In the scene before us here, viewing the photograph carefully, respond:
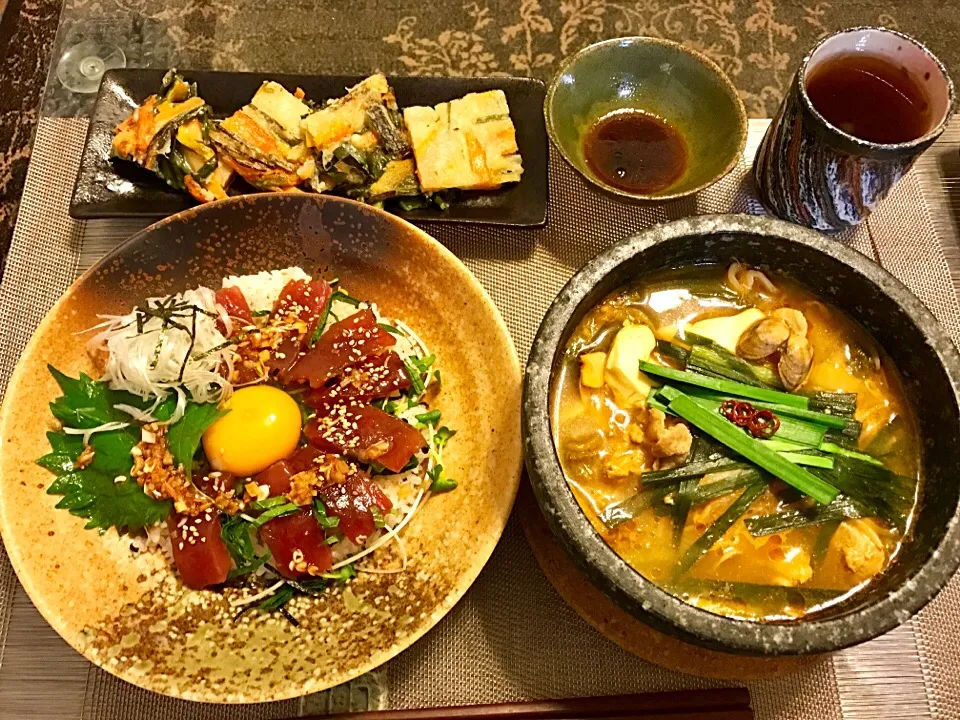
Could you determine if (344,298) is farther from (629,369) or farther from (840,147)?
(840,147)

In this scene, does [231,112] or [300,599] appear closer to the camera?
[300,599]

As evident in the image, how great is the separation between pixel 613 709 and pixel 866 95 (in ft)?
5.63

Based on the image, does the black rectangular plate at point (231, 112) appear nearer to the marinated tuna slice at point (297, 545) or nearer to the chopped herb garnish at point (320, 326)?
the chopped herb garnish at point (320, 326)

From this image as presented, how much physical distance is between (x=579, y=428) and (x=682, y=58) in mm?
1293

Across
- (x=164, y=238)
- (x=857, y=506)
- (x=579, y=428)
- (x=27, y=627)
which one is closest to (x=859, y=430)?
(x=857, y=506)

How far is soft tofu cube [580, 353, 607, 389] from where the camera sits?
157 centimetres

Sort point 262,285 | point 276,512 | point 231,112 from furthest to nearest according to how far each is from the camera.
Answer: point 231,112 < point 262,285 < point 276,512

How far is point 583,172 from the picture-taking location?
2004 millimetres

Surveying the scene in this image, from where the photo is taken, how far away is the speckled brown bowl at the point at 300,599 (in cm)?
155

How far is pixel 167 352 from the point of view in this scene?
1.83m

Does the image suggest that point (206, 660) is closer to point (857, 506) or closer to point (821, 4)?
point (857, 506)

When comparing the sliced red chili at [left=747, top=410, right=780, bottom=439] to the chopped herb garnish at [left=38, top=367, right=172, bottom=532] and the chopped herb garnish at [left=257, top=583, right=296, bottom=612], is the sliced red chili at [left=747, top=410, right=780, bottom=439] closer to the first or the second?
the chopped herb garnish at [left=257, top=583, right=296, bottom=612]

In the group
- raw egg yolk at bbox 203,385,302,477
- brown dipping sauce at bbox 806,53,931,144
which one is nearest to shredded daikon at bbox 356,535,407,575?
raw egg yolk at bbox 203,385,302,477

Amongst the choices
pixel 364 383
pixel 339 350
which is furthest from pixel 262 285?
pixel 364 383
